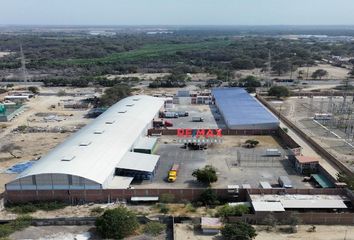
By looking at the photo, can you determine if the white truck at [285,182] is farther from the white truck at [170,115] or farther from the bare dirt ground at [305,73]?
the bare dirt ground at [305,73]

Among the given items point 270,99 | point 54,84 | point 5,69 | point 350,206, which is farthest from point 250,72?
point 350,206

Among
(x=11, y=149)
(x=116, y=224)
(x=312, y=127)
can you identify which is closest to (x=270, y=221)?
(x=116, y=224)

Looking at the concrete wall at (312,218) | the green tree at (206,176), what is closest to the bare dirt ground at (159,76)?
the green tree at (206,176)

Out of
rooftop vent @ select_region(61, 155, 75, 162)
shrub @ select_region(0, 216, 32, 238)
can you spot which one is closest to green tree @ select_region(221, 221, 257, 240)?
shrub @ select_region(0, 216, 32, 238)

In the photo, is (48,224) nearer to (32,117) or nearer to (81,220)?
(81,220)

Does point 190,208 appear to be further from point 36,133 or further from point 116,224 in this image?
point 36,133

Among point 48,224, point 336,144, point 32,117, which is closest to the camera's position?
point 48,224
